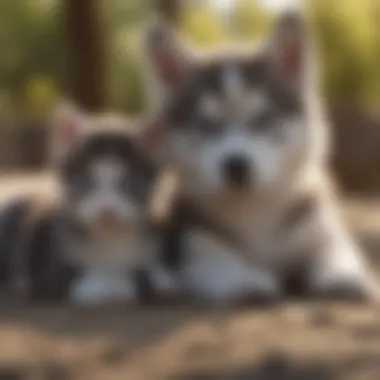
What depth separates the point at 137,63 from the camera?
795cm

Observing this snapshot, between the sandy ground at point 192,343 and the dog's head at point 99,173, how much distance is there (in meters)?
0.32

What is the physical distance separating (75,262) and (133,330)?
24.0 inches

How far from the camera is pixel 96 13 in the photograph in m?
6.54

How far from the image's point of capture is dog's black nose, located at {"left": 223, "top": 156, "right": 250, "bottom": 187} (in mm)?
3113

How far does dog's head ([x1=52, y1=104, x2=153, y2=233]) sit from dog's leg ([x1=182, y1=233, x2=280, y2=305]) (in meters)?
0.22

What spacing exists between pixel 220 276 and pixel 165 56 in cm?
78

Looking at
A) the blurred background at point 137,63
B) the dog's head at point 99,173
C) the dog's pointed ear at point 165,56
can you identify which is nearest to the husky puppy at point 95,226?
the dog's head at point 99,173

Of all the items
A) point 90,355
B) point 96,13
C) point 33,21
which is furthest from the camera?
point 33,21

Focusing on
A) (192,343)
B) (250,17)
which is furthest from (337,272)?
(250,17)

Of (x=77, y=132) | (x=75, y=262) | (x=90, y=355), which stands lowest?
(x=90, y=355)

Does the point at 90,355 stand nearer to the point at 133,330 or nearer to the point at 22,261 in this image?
the point at 133,330

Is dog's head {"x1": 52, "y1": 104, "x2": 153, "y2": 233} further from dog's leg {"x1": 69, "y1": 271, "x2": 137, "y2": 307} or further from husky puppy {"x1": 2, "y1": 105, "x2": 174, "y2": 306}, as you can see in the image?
dog's leg {"x1": 69, "y1": 271, "x2": 137, "y2": 307}

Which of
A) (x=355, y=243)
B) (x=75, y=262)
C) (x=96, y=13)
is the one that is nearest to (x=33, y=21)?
(x=96, y=13)

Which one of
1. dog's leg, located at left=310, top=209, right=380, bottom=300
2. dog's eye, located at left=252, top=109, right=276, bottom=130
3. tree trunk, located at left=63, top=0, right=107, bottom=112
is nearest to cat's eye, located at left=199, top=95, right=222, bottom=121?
dog's eye, located at left=252, top=109, right=276, bottom=130
